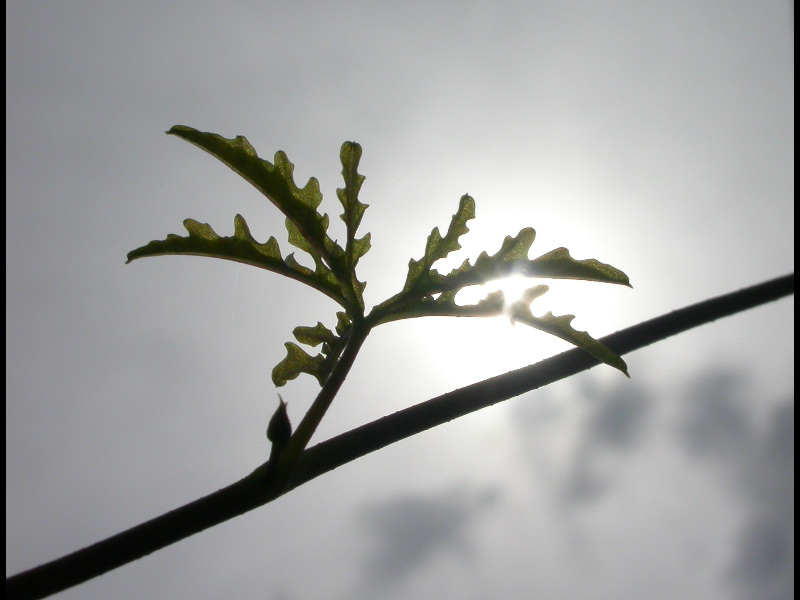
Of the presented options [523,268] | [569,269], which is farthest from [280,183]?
[569,269]

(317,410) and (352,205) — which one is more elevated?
(352,205)

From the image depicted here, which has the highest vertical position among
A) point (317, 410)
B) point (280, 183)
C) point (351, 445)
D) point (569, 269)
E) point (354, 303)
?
point (280, 183)

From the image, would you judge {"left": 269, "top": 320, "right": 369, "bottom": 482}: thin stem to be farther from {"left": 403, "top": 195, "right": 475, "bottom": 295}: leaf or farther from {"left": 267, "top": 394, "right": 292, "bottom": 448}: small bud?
{"left": 403, "top": 195, "right": 475, "bottom": 295}: leaf

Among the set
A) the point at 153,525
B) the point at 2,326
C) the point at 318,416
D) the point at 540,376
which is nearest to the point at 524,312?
the point at 540,376

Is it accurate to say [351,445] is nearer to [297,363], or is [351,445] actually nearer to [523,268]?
[297,363]

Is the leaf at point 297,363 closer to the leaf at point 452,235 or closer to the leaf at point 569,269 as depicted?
the leaf at point 452,235

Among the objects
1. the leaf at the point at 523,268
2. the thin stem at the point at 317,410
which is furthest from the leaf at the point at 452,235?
the thin stem at the point at 317,410
